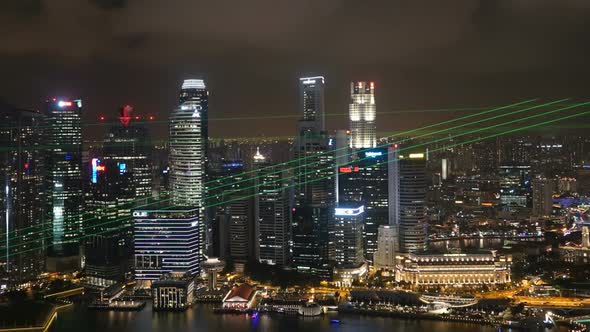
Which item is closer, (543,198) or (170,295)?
(170,295)

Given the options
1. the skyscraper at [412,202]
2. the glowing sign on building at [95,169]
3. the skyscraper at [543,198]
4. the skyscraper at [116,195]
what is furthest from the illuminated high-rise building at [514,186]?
the glowing sign on building at [95,169]

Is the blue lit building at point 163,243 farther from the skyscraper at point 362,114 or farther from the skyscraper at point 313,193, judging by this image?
the skyscraper at point 362,114

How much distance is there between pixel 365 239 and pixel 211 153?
4219 millimetres

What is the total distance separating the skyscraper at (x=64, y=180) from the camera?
11.8 m

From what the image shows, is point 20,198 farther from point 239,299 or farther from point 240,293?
point 239,299

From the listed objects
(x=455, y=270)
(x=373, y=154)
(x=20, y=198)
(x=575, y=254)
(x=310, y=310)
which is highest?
(x=373, y=154)

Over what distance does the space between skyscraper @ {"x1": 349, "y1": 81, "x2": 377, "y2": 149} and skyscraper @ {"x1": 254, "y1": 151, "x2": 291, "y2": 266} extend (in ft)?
11.4

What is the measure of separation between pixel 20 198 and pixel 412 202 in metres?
6.59

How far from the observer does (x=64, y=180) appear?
13.3 metres

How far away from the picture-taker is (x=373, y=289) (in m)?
9.34

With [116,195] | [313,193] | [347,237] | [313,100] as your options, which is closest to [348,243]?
[347,237]

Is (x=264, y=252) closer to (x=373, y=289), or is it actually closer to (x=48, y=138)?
(x=373, y=289)

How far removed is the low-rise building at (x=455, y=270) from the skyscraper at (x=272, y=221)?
2.19 m

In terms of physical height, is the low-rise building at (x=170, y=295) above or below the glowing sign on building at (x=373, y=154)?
below
